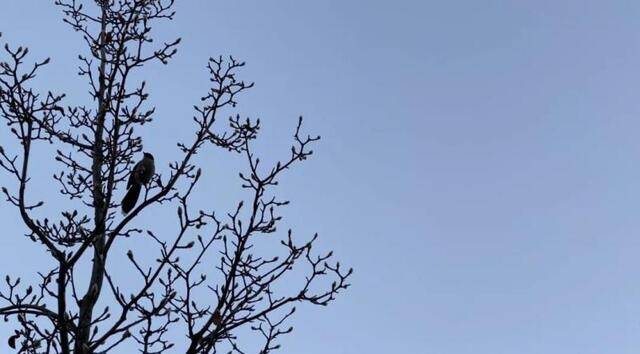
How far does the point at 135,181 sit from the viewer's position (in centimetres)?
756

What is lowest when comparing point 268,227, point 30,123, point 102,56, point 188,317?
point 188,317

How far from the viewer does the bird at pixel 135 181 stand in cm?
724

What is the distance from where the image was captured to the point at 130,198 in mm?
7480

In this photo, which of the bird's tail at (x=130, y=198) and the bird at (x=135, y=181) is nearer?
the bird at (x=135, y=181)

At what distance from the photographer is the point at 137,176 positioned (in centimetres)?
734

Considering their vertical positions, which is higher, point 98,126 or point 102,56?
point 102,56

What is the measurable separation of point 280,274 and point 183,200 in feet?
3.30

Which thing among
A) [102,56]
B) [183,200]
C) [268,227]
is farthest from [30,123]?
[102,56]

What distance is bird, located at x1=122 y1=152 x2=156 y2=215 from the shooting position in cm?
724

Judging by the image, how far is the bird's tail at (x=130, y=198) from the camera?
744 cm

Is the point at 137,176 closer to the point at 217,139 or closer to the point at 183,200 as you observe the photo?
the point at 217,139

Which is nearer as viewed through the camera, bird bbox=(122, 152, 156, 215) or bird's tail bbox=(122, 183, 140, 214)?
bird bbox=(122, 152, 156, 215)

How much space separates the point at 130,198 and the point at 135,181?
198 mm

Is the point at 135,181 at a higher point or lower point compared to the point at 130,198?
higher
